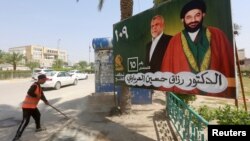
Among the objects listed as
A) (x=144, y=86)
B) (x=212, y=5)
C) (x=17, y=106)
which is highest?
(x=212, y=5)

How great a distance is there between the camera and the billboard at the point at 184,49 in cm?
483

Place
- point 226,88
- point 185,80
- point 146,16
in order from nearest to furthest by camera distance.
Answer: point 226,88, point 185,80, point 146,16

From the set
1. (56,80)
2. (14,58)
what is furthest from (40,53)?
(56,80)

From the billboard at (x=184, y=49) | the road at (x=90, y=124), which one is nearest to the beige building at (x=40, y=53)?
the road at (x=90, y=124)

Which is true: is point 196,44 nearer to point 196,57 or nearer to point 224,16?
point 196,57

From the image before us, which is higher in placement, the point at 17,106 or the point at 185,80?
the point at 185,80

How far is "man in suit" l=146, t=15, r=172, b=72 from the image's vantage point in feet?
21.9

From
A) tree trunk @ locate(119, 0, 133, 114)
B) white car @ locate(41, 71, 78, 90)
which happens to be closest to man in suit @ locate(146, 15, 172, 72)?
tree trunk @ locate(119, 0, 133, 114)

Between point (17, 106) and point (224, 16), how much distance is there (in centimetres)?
1121

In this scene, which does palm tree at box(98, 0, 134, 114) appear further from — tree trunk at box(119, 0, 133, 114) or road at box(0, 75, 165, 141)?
road at box(0, 75, 165, 141)

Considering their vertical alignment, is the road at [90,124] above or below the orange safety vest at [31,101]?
below

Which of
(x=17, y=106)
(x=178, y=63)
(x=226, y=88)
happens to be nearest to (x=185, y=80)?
(x=178, y=63)

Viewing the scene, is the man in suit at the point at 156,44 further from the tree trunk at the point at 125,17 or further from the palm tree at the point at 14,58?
the palm tree at the point at 14,58

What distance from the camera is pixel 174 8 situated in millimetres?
6168
